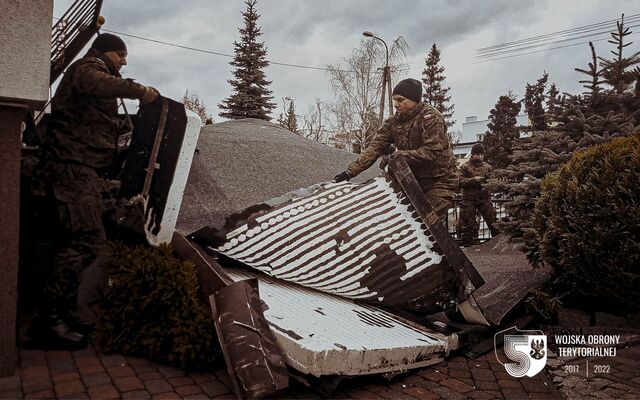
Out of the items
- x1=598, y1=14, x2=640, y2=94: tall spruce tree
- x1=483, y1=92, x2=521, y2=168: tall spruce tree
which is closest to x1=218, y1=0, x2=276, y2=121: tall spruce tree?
x1=483, y1=92, x2=521, y2=168: tall spruce tree

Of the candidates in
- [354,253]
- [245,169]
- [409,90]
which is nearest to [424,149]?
[409,90]

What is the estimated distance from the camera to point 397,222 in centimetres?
367

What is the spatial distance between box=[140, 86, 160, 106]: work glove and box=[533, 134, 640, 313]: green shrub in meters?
3.33

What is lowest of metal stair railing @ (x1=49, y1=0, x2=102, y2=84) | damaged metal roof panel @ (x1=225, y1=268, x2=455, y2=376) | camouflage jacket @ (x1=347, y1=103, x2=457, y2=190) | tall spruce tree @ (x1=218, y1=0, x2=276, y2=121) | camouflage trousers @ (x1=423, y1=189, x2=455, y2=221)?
damaged metal roof panel @ (x1=225, y1=268, x2=455, y2=376)

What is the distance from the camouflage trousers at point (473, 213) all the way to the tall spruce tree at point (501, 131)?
29.0ft

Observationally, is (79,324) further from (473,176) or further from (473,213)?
(473,176)

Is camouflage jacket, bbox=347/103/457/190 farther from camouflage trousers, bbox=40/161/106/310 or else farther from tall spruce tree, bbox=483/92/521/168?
tall spruce tree, bbox=483/92/521/168

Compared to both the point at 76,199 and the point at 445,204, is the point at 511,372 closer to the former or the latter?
the point at 445,204

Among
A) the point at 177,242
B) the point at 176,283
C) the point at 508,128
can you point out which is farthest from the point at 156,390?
the point at 508,128

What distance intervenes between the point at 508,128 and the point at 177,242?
19.8 meters

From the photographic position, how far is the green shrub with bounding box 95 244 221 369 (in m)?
2.68

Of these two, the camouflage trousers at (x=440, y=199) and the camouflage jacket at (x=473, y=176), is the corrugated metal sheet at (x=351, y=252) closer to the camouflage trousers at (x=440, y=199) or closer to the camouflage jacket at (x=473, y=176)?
the camouflage trousers at (x=440, y=199)

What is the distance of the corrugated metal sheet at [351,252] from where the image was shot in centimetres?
352

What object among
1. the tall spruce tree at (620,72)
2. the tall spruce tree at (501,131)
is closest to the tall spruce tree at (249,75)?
the tall spruce tree at (501,131)
